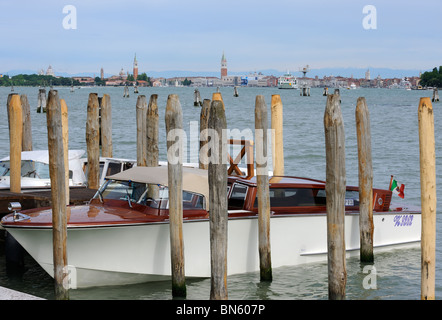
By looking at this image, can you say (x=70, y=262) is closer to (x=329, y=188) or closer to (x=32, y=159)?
(x=329, y=188)

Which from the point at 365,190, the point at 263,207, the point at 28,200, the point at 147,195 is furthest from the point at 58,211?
the point at 365,190

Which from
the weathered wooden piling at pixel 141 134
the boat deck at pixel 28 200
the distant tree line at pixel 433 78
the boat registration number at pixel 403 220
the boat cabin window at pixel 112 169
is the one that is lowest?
the boat registration number at pixel 403 220

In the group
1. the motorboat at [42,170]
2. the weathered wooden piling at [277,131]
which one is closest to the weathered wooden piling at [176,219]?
the weathered wooden piling at [277,131]

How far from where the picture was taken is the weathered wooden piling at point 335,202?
10297 mm

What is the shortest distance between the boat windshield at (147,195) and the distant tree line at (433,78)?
6205 inches

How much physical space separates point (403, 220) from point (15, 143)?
815 centimetres

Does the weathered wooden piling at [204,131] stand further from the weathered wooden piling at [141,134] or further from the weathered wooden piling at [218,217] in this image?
the weathered wooden piling at [218,217]

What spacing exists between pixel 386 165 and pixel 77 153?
16424 mm

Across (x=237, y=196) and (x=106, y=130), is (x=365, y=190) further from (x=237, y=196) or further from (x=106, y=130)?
(x=106, y=130)

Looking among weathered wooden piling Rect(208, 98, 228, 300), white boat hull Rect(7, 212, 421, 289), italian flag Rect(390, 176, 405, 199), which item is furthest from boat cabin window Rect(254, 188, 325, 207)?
weathered wooden piling Rect(208, 98, 228, 300)

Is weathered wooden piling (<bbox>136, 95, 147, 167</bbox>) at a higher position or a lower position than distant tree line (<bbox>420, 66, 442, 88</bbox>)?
lower

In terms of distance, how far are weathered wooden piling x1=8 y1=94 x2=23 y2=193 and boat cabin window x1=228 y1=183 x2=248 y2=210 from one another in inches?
185

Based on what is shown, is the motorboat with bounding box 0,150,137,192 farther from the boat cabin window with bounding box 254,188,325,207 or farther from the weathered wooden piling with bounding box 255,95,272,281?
the weathered wooden piling with bounding box 255,95,272,281

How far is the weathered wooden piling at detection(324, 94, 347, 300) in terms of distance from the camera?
405 inches
